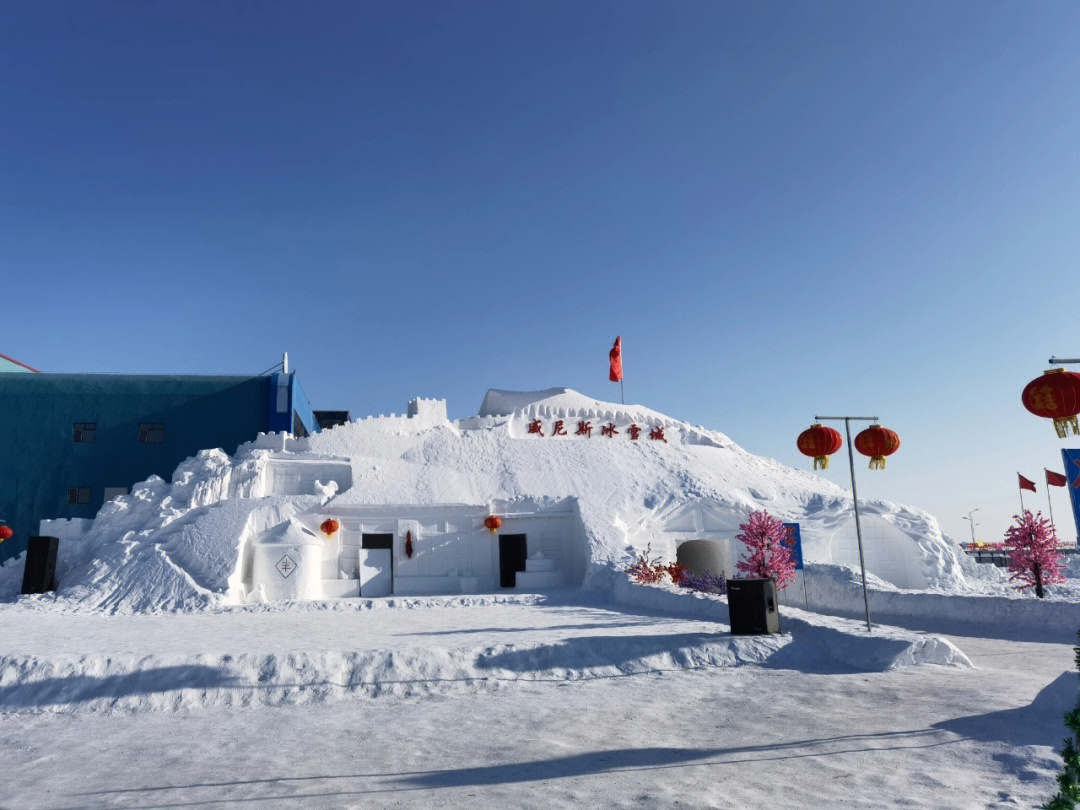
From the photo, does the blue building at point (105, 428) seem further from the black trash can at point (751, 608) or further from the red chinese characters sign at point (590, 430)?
the black trash can at point (751, 608)

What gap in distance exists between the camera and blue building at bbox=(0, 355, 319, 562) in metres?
31.0

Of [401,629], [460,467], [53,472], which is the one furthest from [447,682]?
[53,472]

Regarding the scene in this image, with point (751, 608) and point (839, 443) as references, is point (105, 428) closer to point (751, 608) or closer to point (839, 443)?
point (751, 608)

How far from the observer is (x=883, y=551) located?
85.7 feet

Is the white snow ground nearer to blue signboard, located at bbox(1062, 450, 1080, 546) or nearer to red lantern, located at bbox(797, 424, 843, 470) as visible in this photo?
blue signboard, located at bbox(1062, 450, 1080, 546)

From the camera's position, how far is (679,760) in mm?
6848

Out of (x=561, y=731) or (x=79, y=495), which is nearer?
(x=561, y=731)

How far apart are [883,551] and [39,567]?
1138 inches

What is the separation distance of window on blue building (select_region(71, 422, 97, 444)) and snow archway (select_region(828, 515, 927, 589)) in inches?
1279

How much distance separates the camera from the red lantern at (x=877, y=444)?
45.8 feet

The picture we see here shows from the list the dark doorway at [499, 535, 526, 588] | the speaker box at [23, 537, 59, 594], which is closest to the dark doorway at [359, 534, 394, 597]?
the dark doorway at [499, 535, 526, 588]

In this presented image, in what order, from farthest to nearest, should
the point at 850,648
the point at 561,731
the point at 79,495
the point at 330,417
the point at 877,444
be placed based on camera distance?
the point at 330,417 → the point at 79,495 → the point at 877,444 → the point at 850,648 → the point at 561,731

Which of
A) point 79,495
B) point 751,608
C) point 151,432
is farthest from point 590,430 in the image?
point 79,495

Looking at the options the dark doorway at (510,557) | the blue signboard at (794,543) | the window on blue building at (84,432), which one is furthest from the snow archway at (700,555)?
the window on blue building at (84,432)
